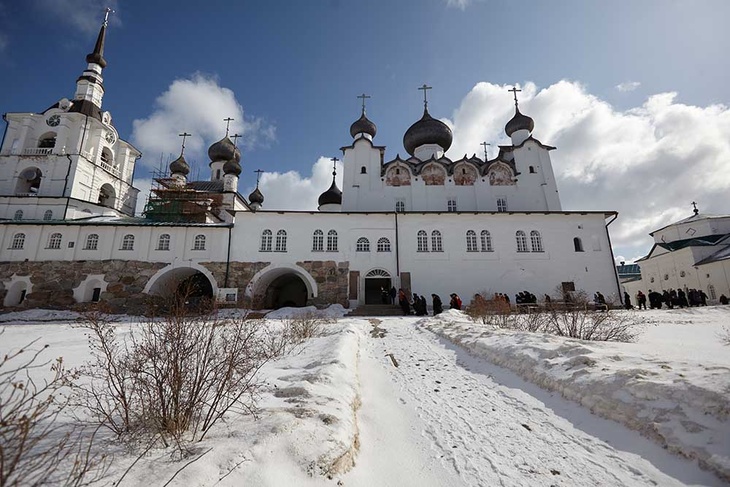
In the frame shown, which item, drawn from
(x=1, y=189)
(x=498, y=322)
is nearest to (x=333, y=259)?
(x=498, y=322)

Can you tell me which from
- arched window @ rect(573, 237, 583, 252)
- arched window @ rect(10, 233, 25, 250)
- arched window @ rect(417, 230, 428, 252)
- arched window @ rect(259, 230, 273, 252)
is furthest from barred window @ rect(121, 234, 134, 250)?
arched window @ rect(573, 237, 583, 252)

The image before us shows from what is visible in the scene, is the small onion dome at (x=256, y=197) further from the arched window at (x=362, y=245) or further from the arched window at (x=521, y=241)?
the arched window at (x=521, y=241)

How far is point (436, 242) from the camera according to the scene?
2270 cm

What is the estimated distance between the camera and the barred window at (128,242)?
73.2ft

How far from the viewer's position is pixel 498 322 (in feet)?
35.3

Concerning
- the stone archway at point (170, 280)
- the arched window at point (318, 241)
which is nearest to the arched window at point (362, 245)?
the arched window at point (318, 241)

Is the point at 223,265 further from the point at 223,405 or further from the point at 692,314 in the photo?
the point at 692,314

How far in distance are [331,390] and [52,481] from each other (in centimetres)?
247

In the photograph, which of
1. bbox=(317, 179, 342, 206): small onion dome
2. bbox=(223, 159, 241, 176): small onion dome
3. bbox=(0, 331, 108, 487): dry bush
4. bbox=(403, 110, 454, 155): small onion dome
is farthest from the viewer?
bbox=(223, 159, 241, 176): small onion dome

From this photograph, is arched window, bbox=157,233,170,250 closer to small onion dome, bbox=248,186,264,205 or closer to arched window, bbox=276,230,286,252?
arched window, bbox=276,230,286,252

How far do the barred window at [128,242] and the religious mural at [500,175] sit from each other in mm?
26477

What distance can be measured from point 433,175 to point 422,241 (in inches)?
296

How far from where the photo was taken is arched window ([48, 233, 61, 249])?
72.6ft

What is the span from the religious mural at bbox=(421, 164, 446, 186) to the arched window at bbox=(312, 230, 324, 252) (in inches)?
400
